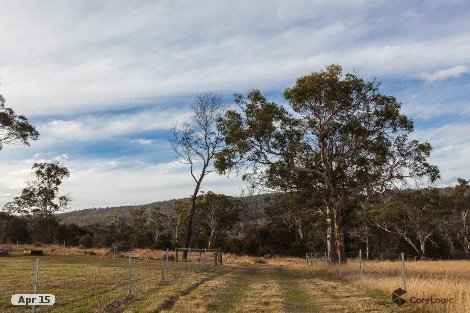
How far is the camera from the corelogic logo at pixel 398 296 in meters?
11.8

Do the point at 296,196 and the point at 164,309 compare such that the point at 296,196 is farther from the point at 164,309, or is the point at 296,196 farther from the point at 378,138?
the point at 164,309

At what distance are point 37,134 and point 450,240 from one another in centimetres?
4724

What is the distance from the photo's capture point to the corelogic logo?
38.7 ft

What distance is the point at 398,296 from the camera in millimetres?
12375

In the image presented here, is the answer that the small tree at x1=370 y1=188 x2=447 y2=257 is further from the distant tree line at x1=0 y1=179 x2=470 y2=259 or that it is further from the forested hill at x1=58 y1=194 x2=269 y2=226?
the forested hill at x1=58 y1=194 x2=269 y2=226

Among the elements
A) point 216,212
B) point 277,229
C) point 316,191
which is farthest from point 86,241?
Answer: point 316,191

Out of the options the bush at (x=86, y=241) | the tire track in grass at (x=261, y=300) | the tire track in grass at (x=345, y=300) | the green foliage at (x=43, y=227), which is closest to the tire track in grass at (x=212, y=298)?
the tire track in grass at (x=261, y=300)

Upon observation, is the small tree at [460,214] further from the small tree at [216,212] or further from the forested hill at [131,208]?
the small tree at [216,212]

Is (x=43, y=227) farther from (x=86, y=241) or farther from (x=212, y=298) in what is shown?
(x=212, y=298)

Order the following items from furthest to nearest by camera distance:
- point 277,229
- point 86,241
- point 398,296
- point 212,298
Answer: point 277,229, point 86,241, point 212,298, point 398,296

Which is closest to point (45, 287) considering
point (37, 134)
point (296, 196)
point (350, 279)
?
point (350, 279)

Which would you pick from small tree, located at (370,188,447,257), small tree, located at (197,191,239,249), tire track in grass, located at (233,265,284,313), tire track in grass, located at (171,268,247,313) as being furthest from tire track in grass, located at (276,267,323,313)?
small tree, located at (197,191,239,249)

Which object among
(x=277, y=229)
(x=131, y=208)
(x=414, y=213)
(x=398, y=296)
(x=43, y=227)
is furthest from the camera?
(x=131, y=208)

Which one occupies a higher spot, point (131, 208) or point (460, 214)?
point (131, 208)
